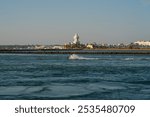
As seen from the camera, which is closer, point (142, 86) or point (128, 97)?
point (128, 97)

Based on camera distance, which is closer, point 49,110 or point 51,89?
point 49,110

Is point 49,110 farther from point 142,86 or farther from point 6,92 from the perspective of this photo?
point 142,86

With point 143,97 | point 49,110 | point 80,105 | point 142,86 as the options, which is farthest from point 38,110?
point 142,86

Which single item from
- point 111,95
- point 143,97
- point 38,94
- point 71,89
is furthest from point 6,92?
point 143,97

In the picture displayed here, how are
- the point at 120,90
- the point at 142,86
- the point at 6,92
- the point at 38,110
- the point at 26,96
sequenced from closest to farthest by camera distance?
the point at 38,110, the point at 26,96, the point at 6,92, the point at 120,90, the point at 142,86

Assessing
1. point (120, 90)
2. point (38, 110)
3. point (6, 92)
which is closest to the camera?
point (38, 110)

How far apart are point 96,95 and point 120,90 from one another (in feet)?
8.92

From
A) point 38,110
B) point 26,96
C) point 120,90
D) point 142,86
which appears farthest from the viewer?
Result: point 142,86

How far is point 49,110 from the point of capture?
1244cm

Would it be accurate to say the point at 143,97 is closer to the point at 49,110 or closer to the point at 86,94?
the point at 86,94

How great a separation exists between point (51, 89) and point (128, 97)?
5.15 metres

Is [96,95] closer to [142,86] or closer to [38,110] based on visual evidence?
[142,86]

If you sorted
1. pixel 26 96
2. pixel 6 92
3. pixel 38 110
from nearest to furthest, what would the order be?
1. pixel 38 110
2. pixel 26 96
3. pixel 6 92

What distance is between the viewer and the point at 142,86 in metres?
25.2
